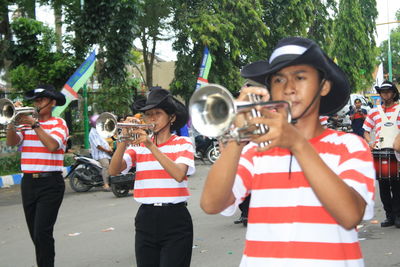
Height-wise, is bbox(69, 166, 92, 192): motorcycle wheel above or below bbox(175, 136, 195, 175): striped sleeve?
below

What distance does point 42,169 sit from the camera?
5.32 m

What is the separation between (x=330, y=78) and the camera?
7.55ft

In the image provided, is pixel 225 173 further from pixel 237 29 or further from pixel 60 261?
pixel 237 29

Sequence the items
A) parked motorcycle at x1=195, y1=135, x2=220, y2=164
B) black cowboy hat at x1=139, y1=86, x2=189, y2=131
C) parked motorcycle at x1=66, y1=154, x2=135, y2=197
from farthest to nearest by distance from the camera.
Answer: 1. parked motorcycle at x1=195, y1=135, x2=220, y2=164
2. parked motorcycle at x1=66, y1=154, x2=135, y2=197
3. black cowboy hat at x1=139, y1=86, x2=189, y2=131

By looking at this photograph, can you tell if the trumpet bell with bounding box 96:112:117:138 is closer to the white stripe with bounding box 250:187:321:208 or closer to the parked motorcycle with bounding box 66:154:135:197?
the white stripe with bounding box 250:187:321:208

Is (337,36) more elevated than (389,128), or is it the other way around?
(337,36)

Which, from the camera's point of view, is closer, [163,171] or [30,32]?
[163,171]

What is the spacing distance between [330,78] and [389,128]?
17.2 ft

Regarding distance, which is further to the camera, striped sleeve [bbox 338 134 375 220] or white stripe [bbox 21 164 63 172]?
white stripe [bbox 21 164 63 172]

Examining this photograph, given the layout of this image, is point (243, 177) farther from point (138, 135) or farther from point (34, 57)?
point (34, 57)

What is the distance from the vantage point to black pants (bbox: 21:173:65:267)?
502 cm

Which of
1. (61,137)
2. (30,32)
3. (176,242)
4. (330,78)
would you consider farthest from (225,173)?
(30,32)

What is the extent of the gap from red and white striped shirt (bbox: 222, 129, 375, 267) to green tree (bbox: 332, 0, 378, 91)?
114 feet

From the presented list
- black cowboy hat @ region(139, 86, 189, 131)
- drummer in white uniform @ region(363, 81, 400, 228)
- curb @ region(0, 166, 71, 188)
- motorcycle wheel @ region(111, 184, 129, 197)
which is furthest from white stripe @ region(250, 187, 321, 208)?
curb @ region(0, 166, 71, 188)
